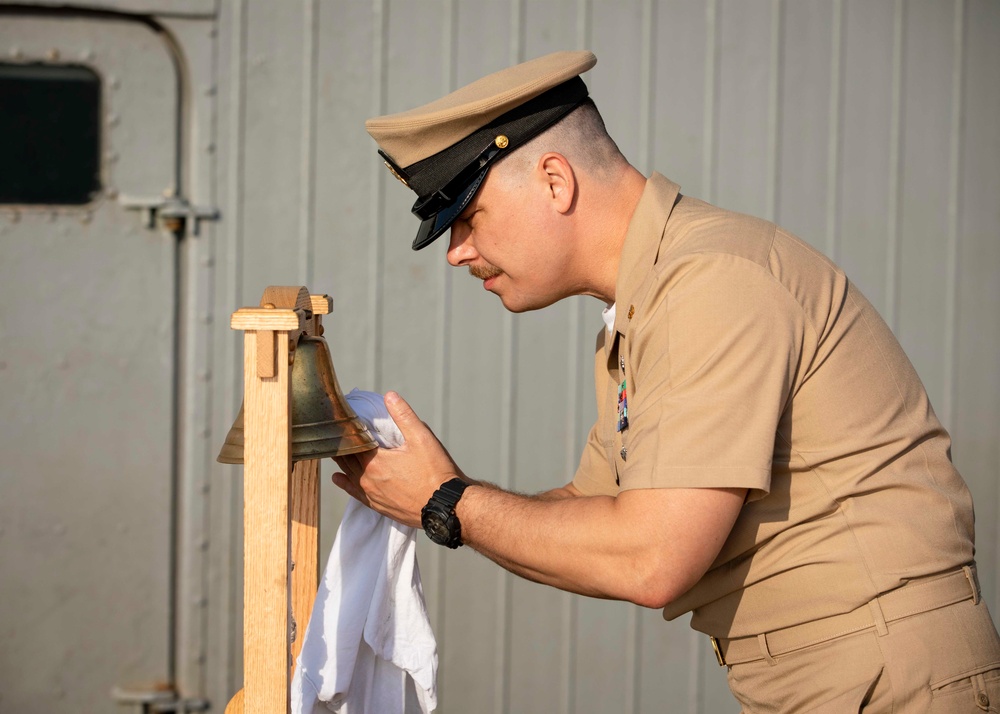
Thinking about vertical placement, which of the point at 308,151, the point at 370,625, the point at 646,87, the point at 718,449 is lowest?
the point at 370,625

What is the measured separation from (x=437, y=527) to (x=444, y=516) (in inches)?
0.9

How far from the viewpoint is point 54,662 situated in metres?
2.93

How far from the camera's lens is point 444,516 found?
1581mm

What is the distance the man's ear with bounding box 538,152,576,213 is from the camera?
1.71 meters

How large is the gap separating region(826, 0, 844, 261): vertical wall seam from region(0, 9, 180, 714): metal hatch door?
2.01 meters

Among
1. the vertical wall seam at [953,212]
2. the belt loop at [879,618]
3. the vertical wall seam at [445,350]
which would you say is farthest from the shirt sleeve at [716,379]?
the vertical wall seam at [953,212]

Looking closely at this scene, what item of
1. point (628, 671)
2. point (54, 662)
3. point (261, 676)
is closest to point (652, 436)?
point (261, 676)

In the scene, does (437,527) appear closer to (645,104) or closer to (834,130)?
(645,104)

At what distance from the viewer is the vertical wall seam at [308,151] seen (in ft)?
9.57

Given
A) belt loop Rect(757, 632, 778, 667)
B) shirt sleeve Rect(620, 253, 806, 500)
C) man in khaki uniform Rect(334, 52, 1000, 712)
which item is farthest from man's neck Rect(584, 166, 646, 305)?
belt loop Rect(757, 632, 778, 667)

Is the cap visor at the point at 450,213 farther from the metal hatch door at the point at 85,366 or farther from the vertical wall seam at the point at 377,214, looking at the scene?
the metal hatch door at the point at 85,366

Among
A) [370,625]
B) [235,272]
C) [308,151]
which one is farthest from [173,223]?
[370,625]

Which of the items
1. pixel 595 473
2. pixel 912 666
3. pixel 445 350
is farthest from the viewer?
pixel 445 350

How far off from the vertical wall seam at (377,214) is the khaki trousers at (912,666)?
1.74 meters
